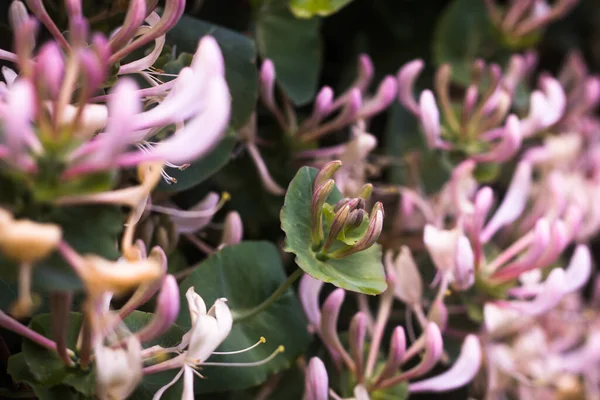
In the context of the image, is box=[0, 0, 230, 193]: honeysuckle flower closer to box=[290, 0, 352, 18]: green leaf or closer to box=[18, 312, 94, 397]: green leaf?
box=[18, 312, 94, 397]: green leaf

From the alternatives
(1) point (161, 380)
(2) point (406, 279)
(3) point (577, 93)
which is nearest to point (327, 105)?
(2) point (406, 279)

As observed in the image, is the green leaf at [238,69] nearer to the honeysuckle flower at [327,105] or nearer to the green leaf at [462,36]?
the honeysuckle flower at [327,105]

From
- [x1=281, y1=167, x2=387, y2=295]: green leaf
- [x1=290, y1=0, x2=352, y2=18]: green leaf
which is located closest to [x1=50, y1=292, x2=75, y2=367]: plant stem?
[x1=281, y1=167, x2=387, y2=295]: green leaf

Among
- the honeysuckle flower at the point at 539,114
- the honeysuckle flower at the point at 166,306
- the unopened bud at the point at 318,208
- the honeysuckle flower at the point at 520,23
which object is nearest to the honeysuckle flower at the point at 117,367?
the honeysuckle flower at the point at 166,306

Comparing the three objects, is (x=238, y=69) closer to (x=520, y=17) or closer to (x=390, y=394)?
(x=390, y=394)

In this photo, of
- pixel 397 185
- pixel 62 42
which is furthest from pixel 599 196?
pixel 62 42

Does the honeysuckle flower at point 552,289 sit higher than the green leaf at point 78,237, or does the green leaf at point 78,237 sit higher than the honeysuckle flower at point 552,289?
the green leaf at point 78,237
